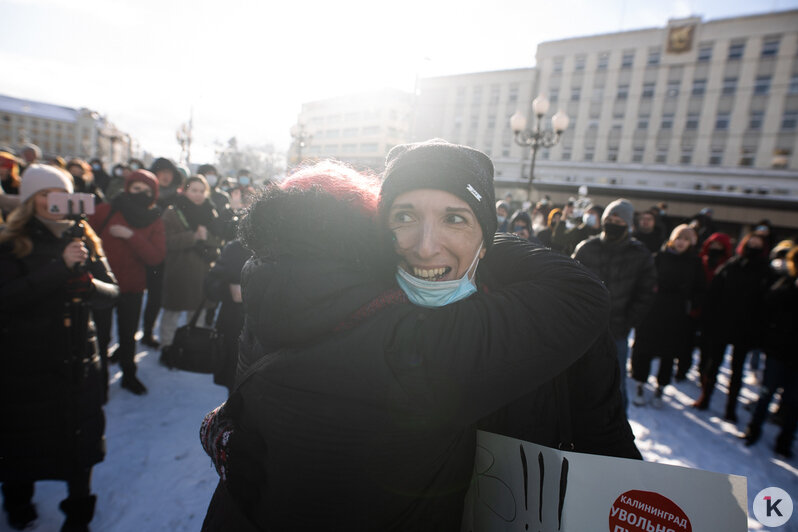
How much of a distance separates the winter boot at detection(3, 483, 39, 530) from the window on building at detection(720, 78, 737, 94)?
44364 millimetres

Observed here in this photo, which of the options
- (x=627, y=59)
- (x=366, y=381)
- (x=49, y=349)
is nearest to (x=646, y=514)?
(x=366, y=381)

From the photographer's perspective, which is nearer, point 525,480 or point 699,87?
point 525,480

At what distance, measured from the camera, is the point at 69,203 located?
7.73 feet

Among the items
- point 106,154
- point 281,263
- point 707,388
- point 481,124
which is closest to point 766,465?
point 707,388

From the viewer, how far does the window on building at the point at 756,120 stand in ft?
99.5

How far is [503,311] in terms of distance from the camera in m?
0.89

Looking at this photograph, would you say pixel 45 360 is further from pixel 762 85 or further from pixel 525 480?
pixel 762 85

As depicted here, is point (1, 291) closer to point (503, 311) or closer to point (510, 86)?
point (503, 311)

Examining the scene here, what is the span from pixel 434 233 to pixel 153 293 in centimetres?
525

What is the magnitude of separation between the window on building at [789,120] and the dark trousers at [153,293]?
140ft

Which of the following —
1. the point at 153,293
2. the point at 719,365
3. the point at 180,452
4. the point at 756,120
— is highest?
the point at 756,120

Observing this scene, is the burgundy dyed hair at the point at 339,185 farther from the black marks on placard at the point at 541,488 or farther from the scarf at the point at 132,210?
the scarf at the point at 132,210

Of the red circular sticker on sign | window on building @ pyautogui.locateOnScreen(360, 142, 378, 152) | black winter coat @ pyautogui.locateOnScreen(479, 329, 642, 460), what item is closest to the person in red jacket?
black winter coat @ pyautogui.locateOnScreen(479, 329, 642, 460)

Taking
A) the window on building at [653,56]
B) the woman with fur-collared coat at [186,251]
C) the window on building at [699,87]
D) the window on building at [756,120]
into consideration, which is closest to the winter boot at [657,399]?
the woman with fur-collared coat at [186,251]
